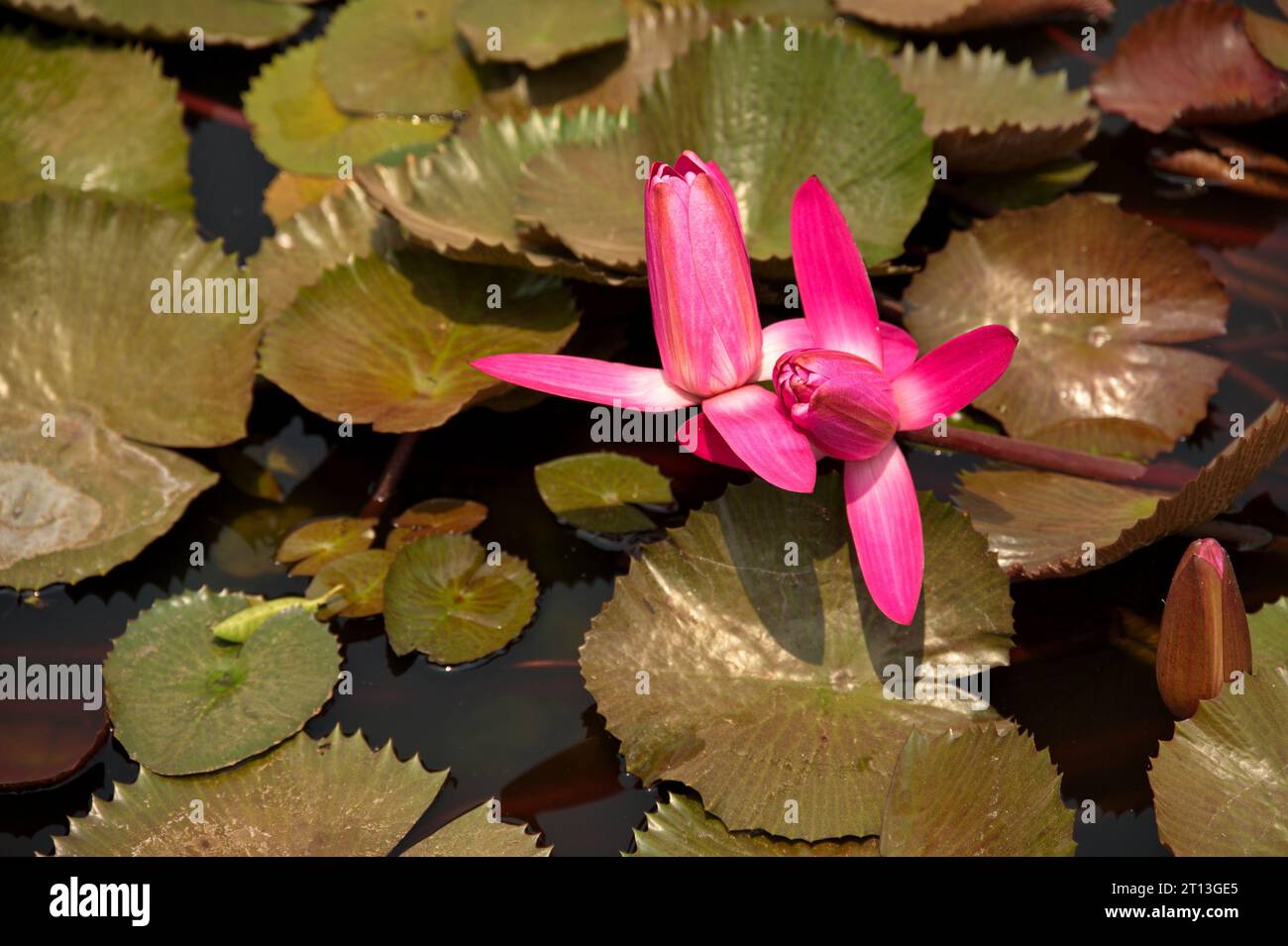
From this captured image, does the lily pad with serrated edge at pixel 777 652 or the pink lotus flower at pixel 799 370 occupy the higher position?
the pink lotus flower at pixel 799 370

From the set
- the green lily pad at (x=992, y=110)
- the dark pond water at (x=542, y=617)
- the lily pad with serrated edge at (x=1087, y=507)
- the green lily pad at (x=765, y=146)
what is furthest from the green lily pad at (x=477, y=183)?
the lily pad with serrated edge at (x=1087, y=507)

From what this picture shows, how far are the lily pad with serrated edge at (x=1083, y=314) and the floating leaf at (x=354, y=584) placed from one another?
1.35m

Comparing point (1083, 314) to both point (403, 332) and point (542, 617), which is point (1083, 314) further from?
point (403, 332)

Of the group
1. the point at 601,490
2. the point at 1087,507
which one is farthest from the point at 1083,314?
the point at 601,490

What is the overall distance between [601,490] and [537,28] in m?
1.57

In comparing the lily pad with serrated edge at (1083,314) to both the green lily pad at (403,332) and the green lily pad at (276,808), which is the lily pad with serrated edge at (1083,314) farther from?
→ the green lily pad at (276,808)

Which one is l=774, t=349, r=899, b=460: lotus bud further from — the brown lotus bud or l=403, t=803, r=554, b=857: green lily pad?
l=403, t=803, r=554, b=857: green lily pad

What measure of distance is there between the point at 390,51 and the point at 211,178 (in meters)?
0.66

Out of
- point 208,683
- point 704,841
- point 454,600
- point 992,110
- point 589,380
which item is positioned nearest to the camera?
point 704,841

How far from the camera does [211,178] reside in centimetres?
318

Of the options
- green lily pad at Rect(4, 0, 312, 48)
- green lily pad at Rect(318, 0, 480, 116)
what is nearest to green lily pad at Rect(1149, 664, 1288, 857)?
green lily pad at Rect(318, 0, 480, 116)

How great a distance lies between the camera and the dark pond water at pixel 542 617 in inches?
79.4

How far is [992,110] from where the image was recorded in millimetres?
2990

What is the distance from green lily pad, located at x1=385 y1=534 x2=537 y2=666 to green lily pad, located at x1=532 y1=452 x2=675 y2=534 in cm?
19
